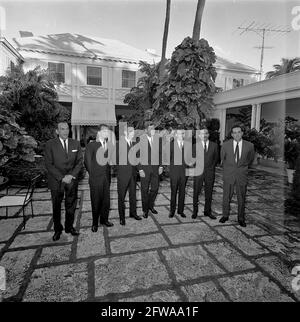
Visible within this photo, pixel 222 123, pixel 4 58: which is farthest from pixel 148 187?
pixel 4 58

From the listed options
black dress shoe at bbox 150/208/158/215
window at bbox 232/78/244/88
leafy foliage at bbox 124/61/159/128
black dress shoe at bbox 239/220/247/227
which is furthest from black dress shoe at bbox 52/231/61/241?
window at bbox 232/78/244/88

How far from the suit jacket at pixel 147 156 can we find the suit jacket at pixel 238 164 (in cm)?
137

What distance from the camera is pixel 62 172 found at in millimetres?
3760

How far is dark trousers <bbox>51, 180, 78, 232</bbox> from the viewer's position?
12.0 ft

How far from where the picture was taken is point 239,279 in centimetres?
279

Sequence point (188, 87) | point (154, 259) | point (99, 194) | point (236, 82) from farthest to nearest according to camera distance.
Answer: point (236, 82), point (188, 87), point (99, 194), point (154, 259)

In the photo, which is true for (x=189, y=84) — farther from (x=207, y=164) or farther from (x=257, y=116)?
(x=257, y=116)

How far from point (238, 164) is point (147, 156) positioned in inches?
68.4

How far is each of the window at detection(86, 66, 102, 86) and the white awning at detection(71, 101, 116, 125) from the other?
1.59 metres

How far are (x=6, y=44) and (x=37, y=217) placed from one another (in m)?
12.0

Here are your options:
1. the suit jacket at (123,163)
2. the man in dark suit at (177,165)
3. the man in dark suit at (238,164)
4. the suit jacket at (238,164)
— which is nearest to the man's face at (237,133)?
the man in dark suit at (238,164)
